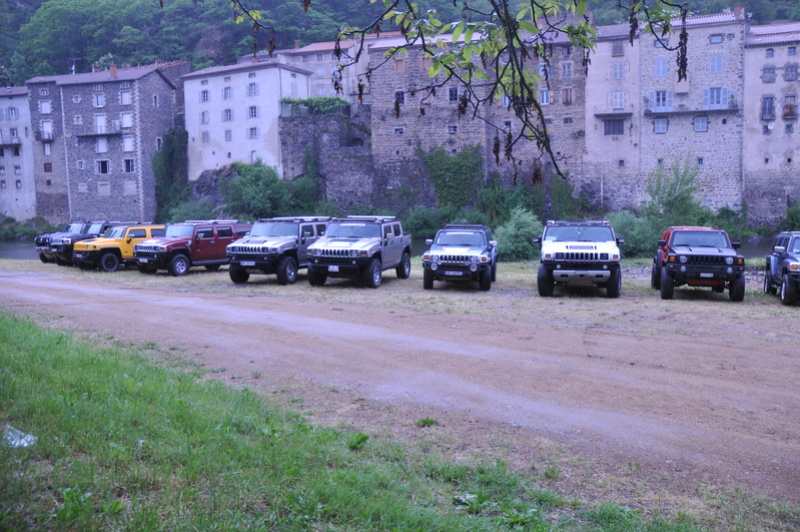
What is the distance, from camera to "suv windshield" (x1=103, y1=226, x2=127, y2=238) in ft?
89.3

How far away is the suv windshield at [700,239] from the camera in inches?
705

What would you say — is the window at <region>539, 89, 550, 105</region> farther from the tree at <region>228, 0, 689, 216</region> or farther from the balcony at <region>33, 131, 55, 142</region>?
the tree at <region>228, 0, 689, 216</region>

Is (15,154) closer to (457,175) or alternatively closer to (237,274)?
(457,175)

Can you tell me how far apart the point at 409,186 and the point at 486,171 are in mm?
7354

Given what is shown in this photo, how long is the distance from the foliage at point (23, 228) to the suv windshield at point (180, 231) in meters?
52.4

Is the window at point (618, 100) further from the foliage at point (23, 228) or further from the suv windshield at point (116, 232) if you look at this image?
the foliage at point (23, 228)

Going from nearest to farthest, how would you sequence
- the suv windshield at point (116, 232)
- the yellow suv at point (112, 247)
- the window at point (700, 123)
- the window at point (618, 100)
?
the yellow suv at point (112, 247) → the suv windshield at point (116, 232) → the window at point (700, 123) → the window at point (618, 100)

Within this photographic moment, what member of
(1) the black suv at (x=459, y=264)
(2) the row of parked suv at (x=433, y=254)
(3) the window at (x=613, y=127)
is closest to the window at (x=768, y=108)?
(3) the window at (x=613, y=127)

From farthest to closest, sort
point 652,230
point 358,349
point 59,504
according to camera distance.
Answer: point 652,230 → point 358,349 → point 59,504

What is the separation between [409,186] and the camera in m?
62.9

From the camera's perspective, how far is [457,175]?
60844 mm

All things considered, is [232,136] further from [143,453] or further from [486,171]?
[143,453]

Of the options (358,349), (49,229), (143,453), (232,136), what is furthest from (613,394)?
(49,229)

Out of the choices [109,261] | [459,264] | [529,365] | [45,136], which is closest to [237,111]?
[45,136]
